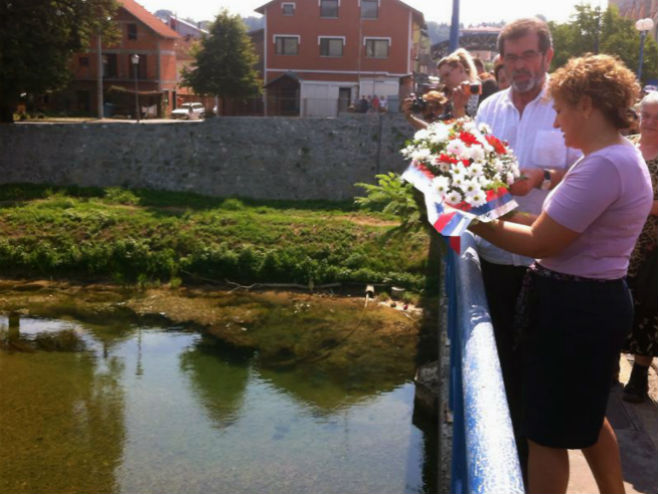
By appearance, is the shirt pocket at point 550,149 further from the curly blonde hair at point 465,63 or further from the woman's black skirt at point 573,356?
the curly blonde hair at point 465,63

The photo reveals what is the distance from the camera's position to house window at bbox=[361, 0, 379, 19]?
35.2 meters

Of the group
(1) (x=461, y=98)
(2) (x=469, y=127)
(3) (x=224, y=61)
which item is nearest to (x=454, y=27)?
(1) (x=461, y=98)

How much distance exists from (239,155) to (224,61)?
13.3m

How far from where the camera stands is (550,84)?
2531mm

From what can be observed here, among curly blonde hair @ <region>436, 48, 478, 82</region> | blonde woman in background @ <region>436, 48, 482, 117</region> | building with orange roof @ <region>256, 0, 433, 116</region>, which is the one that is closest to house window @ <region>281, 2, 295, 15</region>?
building with orange roof @ <region>256, 0, 433, 116</region>

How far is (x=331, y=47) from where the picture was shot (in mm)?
35594

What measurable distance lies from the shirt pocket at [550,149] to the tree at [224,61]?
29492 millimetres

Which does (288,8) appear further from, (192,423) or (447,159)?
(447,159)

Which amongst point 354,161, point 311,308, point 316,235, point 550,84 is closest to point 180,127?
point 354,161

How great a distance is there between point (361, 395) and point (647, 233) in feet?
17.7

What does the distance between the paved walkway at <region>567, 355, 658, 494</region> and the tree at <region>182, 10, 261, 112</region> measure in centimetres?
2885

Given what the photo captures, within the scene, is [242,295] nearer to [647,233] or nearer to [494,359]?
[647,233]

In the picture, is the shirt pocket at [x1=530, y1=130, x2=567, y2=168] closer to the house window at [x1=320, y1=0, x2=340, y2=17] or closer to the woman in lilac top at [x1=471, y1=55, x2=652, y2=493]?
the woman in lilac top at [x1=471, y1=55, x2=652, y2=493]

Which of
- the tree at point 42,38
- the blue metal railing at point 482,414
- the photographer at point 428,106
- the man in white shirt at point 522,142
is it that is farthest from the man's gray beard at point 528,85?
the tree at point 42,38
